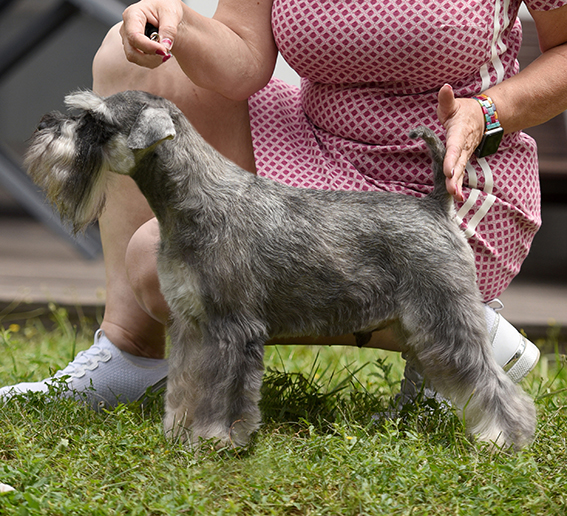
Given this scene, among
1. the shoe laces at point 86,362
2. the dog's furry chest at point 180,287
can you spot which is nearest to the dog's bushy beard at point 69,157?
the dog's furry chest at point 180,287

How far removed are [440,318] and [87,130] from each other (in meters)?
1.31

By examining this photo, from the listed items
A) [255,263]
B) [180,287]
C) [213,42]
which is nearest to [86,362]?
[180,287]

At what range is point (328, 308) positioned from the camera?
245 cm

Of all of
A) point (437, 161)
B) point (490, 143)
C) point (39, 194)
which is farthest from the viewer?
point (39, 194)

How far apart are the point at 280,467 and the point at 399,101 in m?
1.41

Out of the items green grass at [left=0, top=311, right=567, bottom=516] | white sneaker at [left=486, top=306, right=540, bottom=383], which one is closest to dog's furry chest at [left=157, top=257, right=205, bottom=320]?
green grass at [left=0, top=311, right=567, bottom=516]

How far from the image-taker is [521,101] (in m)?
2.57

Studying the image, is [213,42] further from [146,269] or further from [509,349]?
[509,349]

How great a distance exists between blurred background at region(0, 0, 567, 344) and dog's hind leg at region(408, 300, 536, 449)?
6.96ft

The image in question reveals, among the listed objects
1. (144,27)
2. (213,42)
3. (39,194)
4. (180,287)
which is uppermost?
(144,27)

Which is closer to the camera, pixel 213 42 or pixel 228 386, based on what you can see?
pixel 228 386

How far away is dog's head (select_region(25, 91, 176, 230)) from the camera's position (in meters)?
2.21

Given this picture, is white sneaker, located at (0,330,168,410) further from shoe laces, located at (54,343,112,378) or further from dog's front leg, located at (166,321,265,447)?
dog's front leg, located at (166,321,265,447)

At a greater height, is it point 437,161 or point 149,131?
point 149,131
